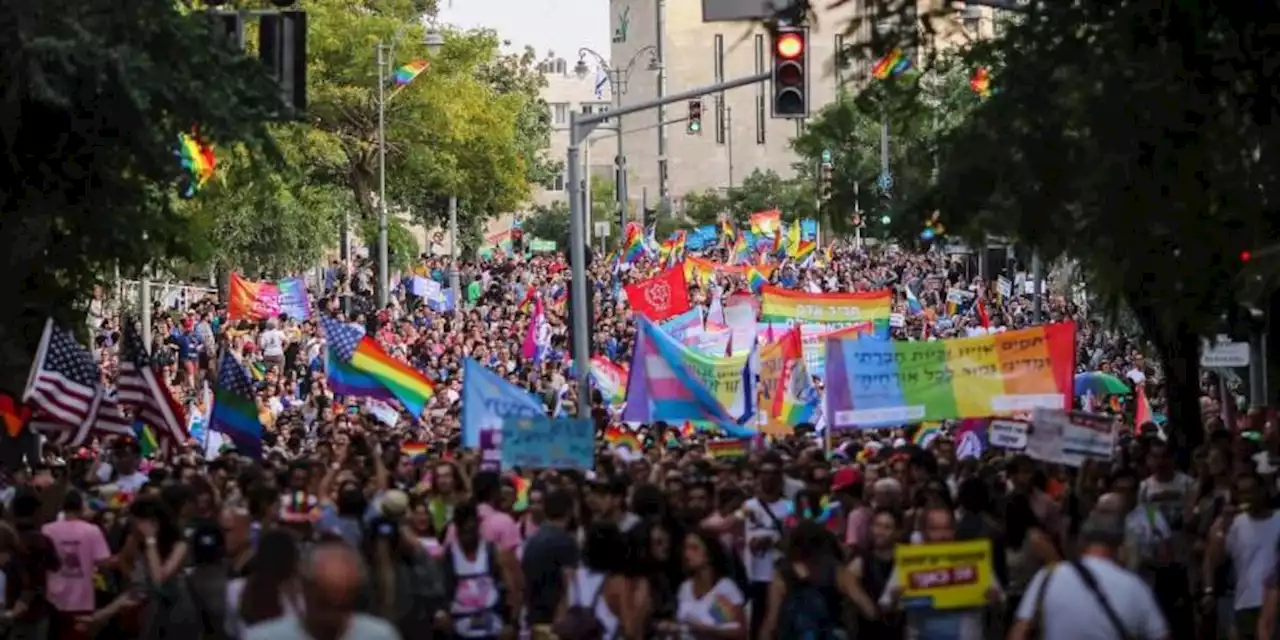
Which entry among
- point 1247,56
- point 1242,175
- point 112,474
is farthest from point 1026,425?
point 112,474

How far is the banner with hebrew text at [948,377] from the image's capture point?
76.9 ft

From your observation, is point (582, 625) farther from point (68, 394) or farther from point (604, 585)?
point (68, 394)

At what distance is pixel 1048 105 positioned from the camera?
19156 millimetres

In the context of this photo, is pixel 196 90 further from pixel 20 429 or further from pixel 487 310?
pixel 487 310

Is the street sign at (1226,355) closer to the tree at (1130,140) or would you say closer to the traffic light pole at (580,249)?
the traffic light pole at (580,249)

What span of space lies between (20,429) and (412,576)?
8.47m

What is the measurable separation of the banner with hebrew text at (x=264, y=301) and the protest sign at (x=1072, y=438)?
27682 mm

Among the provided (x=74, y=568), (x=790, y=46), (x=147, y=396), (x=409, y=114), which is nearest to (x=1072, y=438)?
(x=790, y=46)

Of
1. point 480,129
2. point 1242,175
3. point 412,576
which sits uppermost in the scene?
point 480,129

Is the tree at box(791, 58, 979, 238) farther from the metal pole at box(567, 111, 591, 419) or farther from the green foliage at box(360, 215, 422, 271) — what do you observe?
the green foliage at box(360, 215, 422, 271)

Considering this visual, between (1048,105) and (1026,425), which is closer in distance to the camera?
(1048,105)

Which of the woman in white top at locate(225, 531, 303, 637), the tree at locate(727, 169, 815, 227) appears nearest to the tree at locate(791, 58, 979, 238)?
the woman in white top at locate(225, 531, 303, 637)

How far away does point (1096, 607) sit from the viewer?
10.4 m

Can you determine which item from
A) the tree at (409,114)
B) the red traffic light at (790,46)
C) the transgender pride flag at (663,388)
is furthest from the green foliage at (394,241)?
the red traffic light at (790,46)
